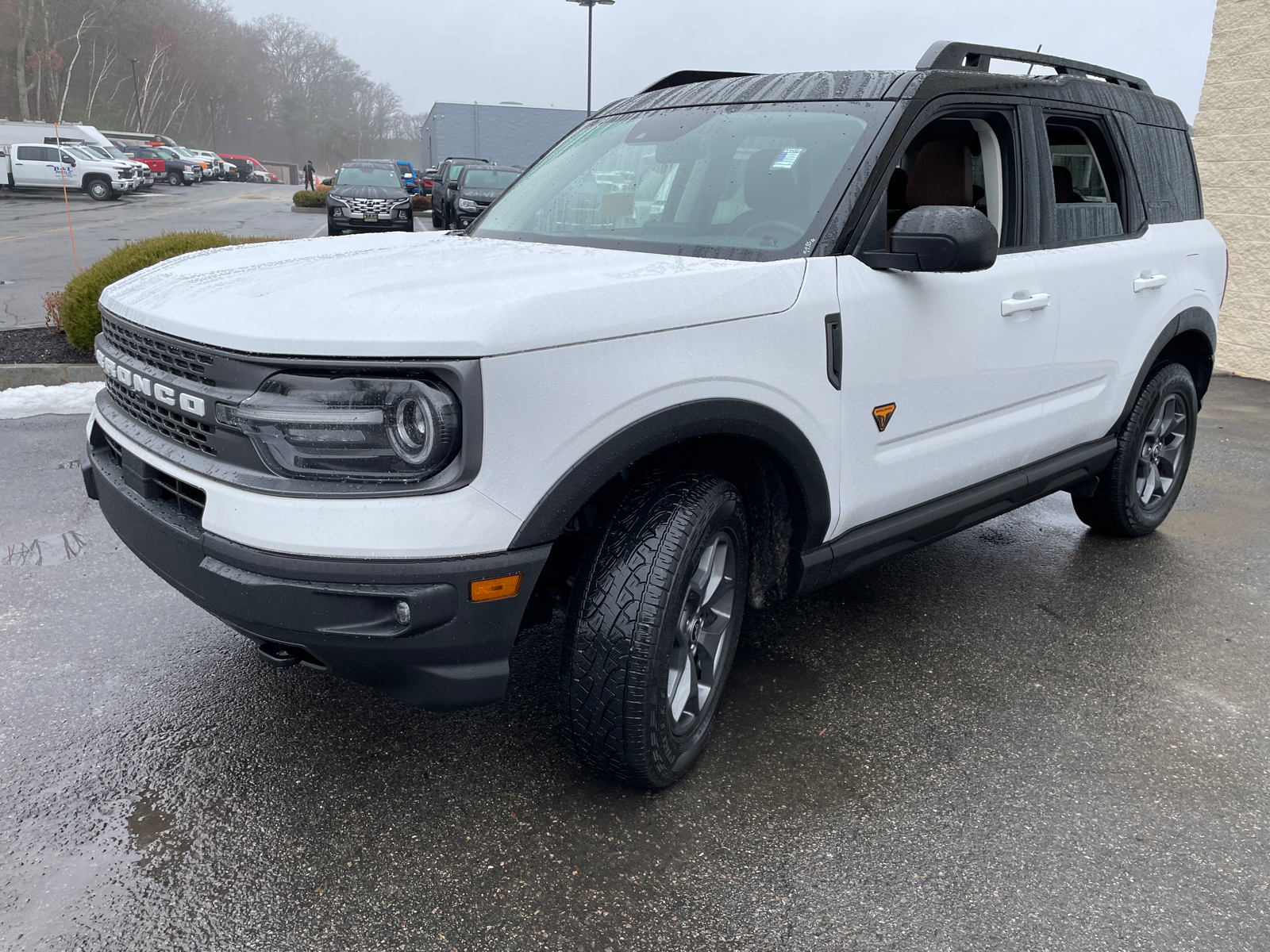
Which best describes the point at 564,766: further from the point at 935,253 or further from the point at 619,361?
the point at 935,253

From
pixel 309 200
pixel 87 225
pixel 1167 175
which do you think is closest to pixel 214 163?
pixel 309 200

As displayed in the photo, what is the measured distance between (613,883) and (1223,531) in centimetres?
417

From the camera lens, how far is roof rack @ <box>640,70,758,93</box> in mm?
3789

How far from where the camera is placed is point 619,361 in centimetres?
215

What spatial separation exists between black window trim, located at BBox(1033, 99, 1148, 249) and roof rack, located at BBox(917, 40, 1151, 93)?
188 mm

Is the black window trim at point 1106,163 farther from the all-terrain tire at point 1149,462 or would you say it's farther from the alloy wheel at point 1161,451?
the alloy wheel at point 1161,451

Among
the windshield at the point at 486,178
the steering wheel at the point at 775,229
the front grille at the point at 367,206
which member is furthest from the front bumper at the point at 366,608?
the front grille at the point at 367,206

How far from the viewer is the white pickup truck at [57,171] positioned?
107 feet

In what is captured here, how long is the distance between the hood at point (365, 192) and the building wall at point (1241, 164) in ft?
54.5

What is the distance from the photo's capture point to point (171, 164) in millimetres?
50312

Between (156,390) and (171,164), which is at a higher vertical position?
(171,164)

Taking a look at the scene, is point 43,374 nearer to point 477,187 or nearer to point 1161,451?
point 1161,451

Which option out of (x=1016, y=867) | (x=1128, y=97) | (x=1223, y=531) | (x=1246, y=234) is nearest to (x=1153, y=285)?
(x=1128, y=97)

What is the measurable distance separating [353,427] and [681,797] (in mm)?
1351
